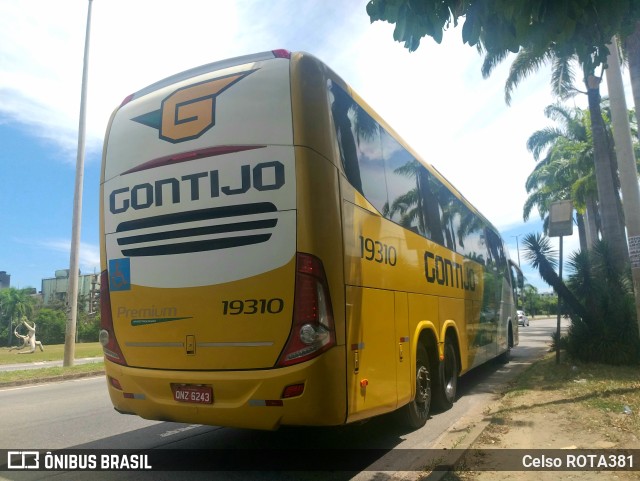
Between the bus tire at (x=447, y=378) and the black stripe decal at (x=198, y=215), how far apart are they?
13.2ft

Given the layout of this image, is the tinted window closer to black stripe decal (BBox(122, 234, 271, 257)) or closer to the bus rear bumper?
black stripe decal (BBox(122, 234, 271, 257))

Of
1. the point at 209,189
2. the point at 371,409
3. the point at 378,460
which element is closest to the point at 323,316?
the point at 371,409

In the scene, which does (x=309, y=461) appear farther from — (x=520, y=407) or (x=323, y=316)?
(x=520, y=407)

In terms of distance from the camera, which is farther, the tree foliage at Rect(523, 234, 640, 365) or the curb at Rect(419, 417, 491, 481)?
the tree foliage at Rect(523, 234, 640, 365)

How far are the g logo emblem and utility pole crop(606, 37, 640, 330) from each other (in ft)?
23.3

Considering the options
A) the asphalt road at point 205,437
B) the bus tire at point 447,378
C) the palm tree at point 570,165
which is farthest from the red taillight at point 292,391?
the palm tree at point 570,165

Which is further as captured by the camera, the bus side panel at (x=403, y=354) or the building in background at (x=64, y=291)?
the building in background at (x=64, y=291)

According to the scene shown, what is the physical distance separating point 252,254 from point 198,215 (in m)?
0.74

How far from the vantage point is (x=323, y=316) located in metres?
4.25

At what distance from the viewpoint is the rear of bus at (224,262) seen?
4.23 meters

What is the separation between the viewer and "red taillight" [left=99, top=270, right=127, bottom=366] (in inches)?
202

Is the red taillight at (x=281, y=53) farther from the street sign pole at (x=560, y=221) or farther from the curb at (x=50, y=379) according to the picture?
the curb at (x=50, y=379)

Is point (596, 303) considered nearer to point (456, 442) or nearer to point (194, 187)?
point (456, 442)

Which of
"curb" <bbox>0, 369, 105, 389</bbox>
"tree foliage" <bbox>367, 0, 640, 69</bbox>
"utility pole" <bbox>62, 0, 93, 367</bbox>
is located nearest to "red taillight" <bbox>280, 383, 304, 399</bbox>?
"tree foliage" <bbox>367, 0, 640, 69</bbox>
